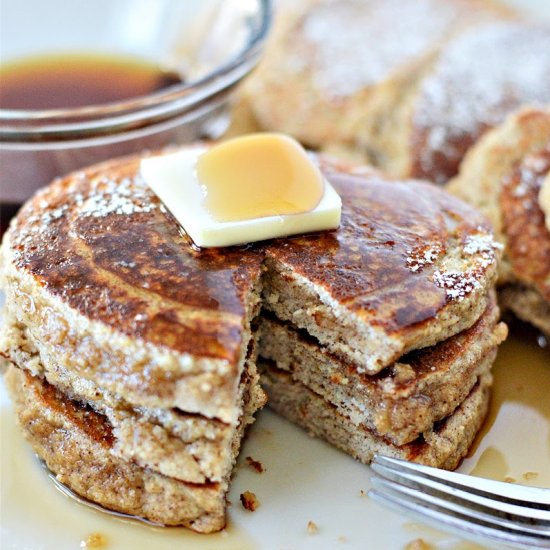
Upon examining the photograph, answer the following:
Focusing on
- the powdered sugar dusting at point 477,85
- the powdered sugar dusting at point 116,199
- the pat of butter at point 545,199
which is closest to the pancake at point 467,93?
the powdered sugar dusting at point 477,85

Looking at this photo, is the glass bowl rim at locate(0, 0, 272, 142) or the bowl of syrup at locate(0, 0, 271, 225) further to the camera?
the bowl of syrup at locate(0, 0, 271, 225)

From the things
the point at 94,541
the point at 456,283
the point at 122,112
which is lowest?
the point at 94,541

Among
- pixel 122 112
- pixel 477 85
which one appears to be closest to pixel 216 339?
pixel 122 112

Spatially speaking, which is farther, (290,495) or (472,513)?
(290,495)

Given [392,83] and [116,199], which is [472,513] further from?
[392,83]

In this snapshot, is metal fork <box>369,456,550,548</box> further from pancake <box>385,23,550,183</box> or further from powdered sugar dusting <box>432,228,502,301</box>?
pancake <box>385,23,550,183</box>

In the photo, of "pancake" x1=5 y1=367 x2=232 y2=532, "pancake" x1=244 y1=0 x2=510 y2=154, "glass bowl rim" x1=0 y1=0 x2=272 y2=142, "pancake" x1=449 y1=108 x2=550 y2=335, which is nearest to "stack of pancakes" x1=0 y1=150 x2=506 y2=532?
"pancake" x1=5 y1=367 x2=232 y2=532

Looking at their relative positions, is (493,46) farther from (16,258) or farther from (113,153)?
(16,258)
